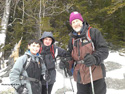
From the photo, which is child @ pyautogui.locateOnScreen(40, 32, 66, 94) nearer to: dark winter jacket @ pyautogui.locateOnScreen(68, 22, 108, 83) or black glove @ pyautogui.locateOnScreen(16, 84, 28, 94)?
black glove @ pyautogui.locateOnScreen(16, 84, 28, 94)

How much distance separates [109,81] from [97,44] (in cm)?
496

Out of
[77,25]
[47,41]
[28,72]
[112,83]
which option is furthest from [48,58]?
[112,83]

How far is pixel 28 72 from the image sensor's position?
2756 millimetres

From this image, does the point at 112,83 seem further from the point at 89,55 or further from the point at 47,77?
the point at 89,55

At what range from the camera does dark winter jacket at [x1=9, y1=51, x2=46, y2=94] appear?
258cm

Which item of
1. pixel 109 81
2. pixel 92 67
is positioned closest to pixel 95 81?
pixel 92 67

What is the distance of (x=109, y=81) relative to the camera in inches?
256

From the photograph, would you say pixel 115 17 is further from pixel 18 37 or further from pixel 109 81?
pixel 18 37

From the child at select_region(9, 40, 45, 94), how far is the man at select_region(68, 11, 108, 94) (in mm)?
1024

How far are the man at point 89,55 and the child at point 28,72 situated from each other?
1024 millimetres

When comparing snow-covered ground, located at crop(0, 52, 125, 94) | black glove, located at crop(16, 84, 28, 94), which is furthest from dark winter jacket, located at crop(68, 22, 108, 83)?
snow-covered ground, located at crop(0, 52, 125, 94)

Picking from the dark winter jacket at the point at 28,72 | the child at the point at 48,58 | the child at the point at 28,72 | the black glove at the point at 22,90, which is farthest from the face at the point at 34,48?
the black glove at the point at 22,90

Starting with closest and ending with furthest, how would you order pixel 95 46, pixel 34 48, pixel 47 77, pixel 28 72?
pixel 95 46 → pixel 28 72 → pixel 34 48 → pixel 47 77

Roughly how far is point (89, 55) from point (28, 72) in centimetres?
152
